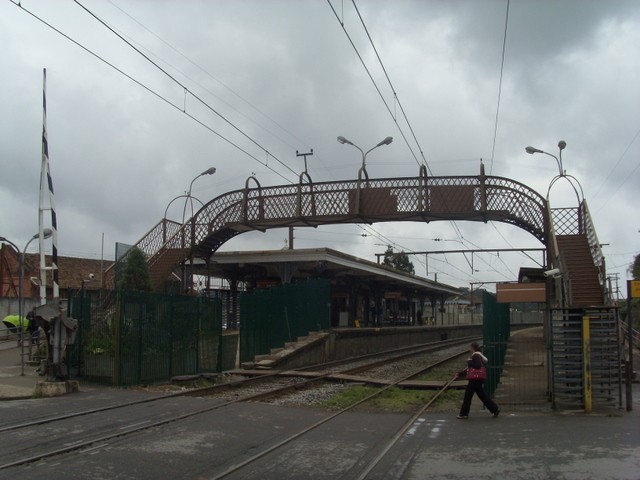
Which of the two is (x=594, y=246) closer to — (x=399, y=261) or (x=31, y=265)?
(x=31, y=265)

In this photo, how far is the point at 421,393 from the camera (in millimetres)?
16828

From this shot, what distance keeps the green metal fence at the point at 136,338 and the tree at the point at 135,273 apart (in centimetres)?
624

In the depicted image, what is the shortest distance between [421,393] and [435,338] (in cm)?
4061

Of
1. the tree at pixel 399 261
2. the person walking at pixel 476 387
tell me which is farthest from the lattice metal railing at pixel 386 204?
the tree at pixel 399 261

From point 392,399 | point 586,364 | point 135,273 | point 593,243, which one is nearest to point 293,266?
point 135,273

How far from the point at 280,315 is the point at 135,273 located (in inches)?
230

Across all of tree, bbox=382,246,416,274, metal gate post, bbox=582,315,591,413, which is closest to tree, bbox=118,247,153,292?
metal gate post, bbox=582,315,591,413

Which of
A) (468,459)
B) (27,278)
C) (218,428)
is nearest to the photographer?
(468,459)

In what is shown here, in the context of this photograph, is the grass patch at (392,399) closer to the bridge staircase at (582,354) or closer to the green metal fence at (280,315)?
the bridge staircase at (582,354)

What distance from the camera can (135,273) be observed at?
24438 millimetres

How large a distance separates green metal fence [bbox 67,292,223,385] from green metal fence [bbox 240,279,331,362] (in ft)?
13.2

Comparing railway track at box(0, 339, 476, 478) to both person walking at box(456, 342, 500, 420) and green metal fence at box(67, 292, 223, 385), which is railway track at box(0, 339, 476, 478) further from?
person walking at box(456, 342, 500, 420)

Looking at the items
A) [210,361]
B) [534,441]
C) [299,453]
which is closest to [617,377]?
[534,441]

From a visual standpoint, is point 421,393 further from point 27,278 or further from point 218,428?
point 27,278
